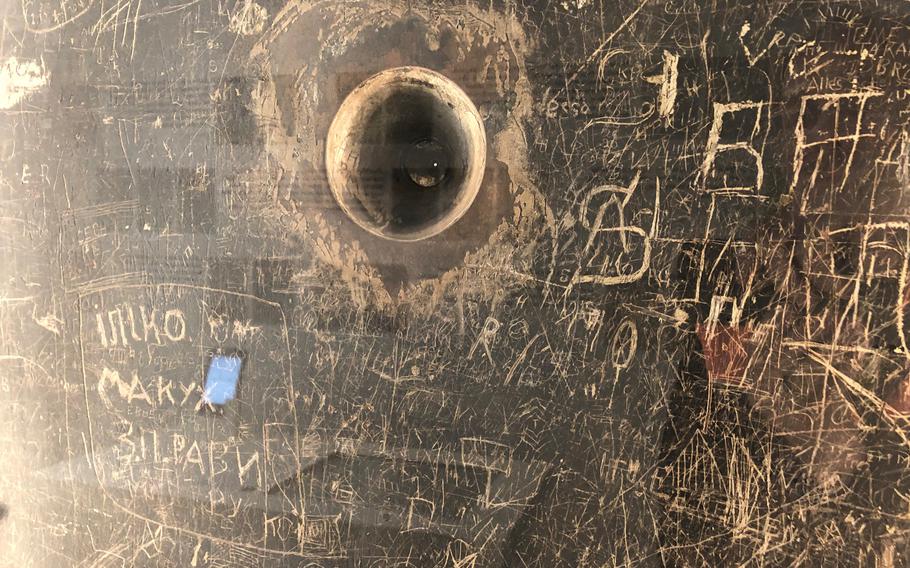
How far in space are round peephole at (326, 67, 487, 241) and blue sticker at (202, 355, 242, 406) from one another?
74 centimetres

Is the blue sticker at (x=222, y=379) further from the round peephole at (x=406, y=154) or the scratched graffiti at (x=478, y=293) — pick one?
the round peephole at (x=406, y=154)

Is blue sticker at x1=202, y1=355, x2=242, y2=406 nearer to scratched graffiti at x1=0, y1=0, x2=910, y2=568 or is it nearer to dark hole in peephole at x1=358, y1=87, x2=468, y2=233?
scratched graffiti at x1=0, y1=0, x2=910, y2=568

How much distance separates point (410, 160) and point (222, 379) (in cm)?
111

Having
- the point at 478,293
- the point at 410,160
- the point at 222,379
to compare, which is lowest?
the point at 222,379

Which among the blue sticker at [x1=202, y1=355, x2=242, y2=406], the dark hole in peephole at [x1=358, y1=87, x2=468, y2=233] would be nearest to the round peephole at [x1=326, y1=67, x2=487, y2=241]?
the dark hole in peephole at [x1=358, y1=87, x2=468, y2=233]

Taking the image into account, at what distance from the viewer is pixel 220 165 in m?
1.82

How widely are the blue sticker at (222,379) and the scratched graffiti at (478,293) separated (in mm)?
13

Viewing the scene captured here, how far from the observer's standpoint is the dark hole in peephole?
6.00 ft

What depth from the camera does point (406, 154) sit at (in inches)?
76.1

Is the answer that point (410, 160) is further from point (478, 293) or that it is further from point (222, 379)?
point (222, 379)

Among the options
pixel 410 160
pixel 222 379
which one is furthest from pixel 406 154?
pixel 222 379

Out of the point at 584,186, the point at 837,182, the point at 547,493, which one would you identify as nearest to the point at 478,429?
the point at 547,493

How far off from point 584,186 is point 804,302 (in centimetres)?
80

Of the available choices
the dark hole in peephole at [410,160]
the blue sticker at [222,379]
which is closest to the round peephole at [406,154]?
the dark hole in peephole at [410,160]
